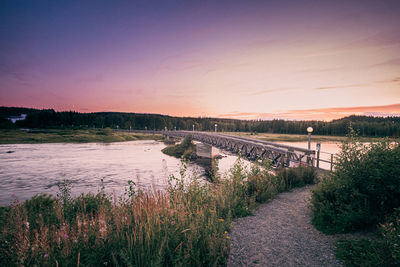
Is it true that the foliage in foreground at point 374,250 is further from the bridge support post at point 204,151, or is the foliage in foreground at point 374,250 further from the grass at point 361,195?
the bridge support post at point 204,151

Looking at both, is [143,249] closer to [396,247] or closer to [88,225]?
[88,225]

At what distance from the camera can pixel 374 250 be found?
3.98 m

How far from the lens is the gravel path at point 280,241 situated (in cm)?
436

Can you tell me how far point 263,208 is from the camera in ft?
25.6

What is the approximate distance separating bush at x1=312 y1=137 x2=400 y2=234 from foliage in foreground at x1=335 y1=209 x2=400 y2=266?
1.70 ft

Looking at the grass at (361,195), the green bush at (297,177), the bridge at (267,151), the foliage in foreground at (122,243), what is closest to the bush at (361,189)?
the grass at (361,195)

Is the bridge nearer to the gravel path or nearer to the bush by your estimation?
the gravel path

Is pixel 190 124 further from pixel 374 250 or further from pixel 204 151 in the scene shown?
pixel 374 250

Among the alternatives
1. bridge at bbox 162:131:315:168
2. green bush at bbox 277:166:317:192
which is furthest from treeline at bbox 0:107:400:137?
green bush at bbox 277:166:317:192

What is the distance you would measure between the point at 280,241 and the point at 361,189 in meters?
2.78

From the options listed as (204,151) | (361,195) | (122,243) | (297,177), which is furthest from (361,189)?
(204,151)

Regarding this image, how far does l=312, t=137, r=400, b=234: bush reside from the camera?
208 inches

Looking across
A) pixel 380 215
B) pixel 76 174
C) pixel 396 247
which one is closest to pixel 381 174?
pixel 380 215

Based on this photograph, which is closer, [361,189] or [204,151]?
[361,189]
